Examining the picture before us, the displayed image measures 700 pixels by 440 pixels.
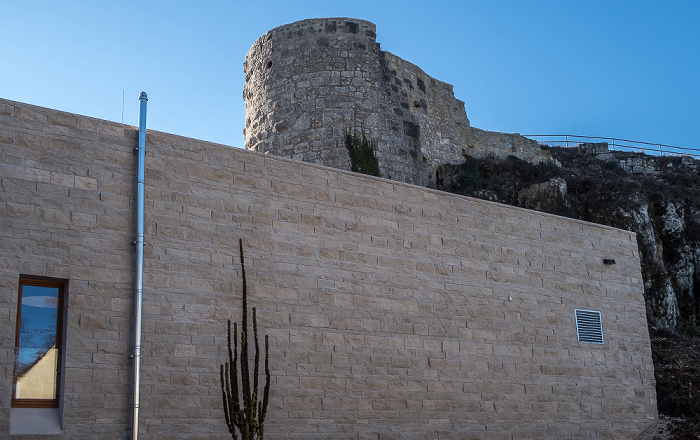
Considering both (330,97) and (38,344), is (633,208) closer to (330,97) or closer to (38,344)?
(330,97)

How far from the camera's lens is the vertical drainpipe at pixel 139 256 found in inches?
338

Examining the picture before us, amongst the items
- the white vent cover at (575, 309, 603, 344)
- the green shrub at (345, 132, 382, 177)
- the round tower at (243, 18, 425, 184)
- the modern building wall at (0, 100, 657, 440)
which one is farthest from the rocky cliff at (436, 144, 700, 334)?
the modern building wall at (0, 100, 657, 440)

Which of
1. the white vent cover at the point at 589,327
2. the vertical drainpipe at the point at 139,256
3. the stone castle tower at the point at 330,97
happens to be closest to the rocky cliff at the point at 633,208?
the stone castle tower at the point at 330,97

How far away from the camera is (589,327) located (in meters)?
13.8

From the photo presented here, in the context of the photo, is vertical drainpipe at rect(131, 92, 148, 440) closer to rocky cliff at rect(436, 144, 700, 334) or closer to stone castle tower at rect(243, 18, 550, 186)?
stone castle tower at rect(243, 18, 550, 186)

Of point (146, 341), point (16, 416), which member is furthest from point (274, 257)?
point (16, 416)

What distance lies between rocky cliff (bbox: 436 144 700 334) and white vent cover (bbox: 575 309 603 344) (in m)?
6.78

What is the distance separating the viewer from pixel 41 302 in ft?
28.2

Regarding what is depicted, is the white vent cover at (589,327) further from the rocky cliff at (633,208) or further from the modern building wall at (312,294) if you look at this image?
the rocky cliff at (633,208)

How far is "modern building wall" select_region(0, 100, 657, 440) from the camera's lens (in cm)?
866

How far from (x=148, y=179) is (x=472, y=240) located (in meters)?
5.42

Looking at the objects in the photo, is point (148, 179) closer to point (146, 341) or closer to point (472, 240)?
point (146, 341)

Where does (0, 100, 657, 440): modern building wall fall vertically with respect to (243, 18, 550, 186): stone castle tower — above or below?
below

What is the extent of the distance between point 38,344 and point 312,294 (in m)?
3.51
